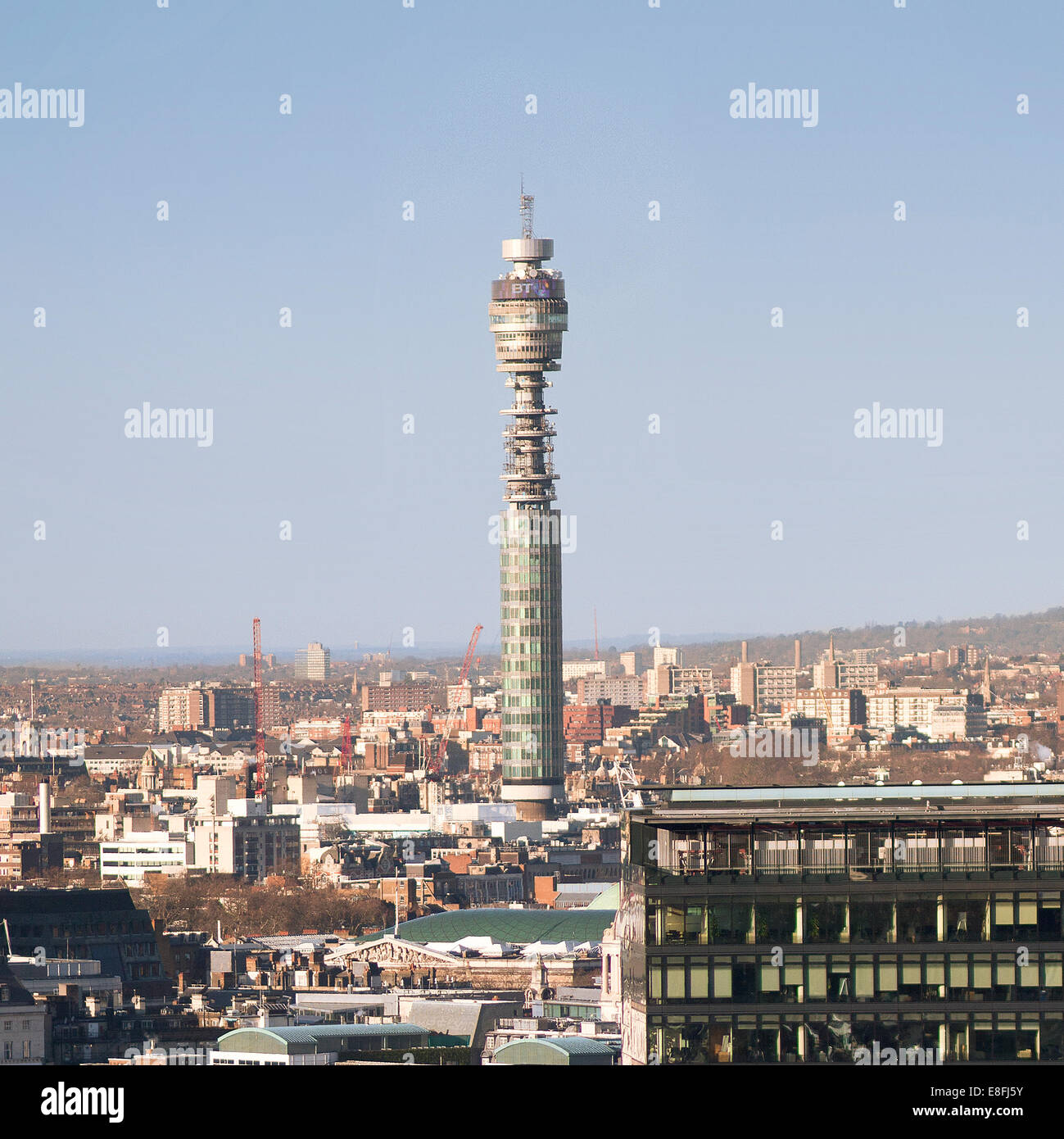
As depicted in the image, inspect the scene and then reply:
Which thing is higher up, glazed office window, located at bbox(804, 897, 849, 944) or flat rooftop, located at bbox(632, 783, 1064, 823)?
flat rooftop, located at bbox(632, 783, 1064, 823)

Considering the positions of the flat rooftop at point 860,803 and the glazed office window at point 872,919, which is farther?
the flat rooftop at point 860,803

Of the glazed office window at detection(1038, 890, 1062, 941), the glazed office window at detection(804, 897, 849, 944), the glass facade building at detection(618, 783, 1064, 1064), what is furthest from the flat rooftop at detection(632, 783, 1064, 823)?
the glazed office window at detection(804, 897, 849, 944)

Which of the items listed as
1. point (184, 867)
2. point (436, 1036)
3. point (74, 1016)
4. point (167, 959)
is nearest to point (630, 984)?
point (436, 1036)

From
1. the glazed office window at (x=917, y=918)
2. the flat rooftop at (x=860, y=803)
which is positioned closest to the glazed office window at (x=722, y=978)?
the flat rooftop at (x=860, y=803)

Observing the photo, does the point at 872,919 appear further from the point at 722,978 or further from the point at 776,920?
the point at 722,978

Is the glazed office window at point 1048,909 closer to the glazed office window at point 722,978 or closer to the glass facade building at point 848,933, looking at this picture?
the glass facade building at point 848,933

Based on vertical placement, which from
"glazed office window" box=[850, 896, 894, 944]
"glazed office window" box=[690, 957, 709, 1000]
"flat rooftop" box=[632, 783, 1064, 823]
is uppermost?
"flat rooftop" box=[632, 783, 1064, 823]

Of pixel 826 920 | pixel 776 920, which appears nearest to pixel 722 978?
pixel 776 920

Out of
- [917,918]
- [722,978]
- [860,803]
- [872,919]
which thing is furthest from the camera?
[860,803]

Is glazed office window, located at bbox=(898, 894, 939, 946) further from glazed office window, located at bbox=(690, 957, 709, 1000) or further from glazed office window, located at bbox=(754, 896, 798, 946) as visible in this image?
glazed office window, located at bbox=(690, 957, 709, 1000)

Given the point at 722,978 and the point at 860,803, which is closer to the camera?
the point at 722,978
